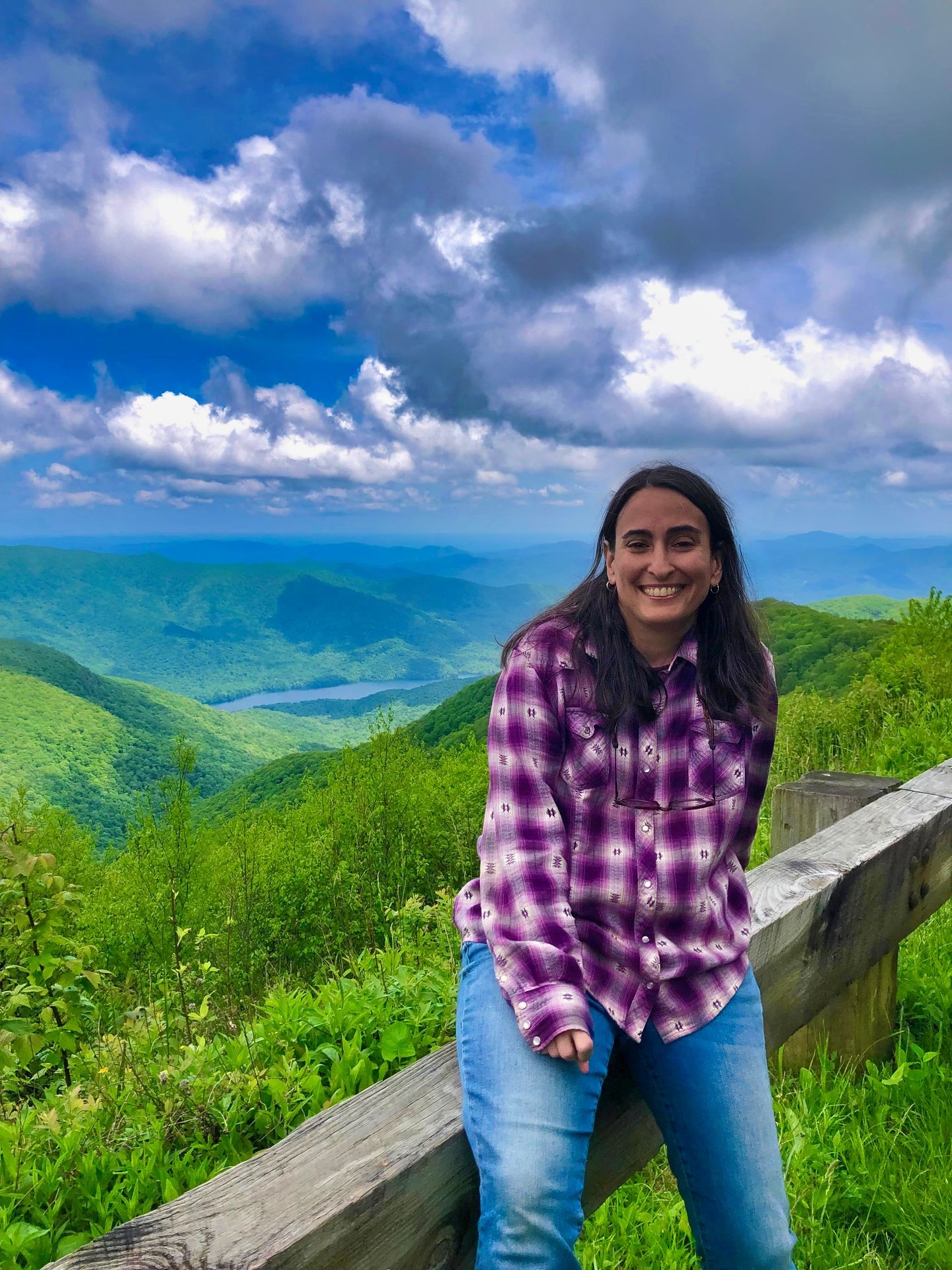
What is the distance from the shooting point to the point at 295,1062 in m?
2.14

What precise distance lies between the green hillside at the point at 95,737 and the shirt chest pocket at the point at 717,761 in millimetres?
84654

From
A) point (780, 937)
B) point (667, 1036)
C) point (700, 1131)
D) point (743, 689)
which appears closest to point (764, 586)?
point (743, 689)

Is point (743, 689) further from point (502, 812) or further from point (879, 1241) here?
point (879, 1241)

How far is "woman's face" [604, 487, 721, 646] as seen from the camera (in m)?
1.83

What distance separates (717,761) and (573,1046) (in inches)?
25.5

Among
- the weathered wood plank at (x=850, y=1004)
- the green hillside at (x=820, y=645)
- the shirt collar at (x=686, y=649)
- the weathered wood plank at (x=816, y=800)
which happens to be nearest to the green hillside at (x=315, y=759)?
the green hillside at (x=820, y=645)

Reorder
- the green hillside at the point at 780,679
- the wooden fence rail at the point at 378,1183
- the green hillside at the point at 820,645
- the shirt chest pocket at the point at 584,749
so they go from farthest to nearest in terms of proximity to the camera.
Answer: the green hillside at the point at 820,645
the green hillside at the point at 780,679
the shirt chest pocket at the point at 584,749
the wooden fence rail at the point at 378,1183

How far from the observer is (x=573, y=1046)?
1.44 meters

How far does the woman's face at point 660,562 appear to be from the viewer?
1.83m

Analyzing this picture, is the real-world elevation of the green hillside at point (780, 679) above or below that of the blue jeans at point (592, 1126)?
below

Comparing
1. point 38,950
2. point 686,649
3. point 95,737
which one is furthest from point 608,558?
point 95,737

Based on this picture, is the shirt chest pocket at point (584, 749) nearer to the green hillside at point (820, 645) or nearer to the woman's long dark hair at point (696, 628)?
the woman's long dark hair at point (696, 628)

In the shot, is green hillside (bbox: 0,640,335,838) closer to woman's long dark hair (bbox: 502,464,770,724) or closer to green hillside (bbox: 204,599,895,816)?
green hillside (bbox: 204,599,895,816)

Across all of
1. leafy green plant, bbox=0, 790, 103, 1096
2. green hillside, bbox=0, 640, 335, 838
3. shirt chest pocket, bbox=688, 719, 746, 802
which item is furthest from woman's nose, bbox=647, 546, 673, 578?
green hillside, bbox=0, 640, 335, 838
